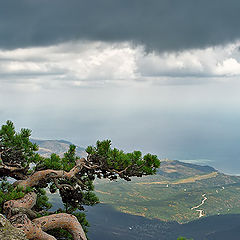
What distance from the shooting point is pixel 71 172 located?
20.6 m

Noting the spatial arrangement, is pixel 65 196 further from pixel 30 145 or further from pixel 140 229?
pixel 140 229

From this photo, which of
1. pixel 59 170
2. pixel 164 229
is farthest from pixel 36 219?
pixel 164 229

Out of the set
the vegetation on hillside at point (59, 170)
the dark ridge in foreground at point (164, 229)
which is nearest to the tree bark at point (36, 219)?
the vegetation on hillside at point (59, 170)

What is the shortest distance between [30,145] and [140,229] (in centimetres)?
18096

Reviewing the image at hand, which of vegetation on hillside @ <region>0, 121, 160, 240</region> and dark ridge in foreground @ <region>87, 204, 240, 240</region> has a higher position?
vegetation on hillside @ <region>0, 121, 160, 240</region>

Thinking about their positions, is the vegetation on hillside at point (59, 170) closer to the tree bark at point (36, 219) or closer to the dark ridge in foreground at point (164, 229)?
the tree bark at point (36, 219)

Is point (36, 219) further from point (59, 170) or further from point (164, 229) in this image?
point (164, 229)

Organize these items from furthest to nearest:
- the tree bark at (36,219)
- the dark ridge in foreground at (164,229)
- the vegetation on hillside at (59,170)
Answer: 1. the dark ridge in foreground at (164,229)
2. the vegetation on hillside at (59,170)
3. the tree bark at (36,219)

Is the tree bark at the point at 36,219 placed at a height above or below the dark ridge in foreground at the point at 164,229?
above

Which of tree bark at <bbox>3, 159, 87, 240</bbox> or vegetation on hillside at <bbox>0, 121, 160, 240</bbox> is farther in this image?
vegetation on hillside at <bbox>0, 121, 160, 240</bbox>

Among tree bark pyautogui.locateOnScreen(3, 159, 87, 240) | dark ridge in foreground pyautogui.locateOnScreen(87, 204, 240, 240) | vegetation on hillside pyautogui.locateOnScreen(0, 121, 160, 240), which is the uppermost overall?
vegetation on hillside pyautogui.locateOnScreen(0, 121, 160, 240)

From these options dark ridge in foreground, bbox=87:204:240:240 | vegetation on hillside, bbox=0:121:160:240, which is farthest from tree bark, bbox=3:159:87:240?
dark ridge in foreground, bbox=87:204:240:240

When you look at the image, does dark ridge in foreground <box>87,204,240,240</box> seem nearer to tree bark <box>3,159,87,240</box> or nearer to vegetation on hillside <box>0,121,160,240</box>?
vegetation on hillside <box>0,121,160,240</box>

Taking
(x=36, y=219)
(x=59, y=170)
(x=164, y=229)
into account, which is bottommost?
(x=164, y=229)
